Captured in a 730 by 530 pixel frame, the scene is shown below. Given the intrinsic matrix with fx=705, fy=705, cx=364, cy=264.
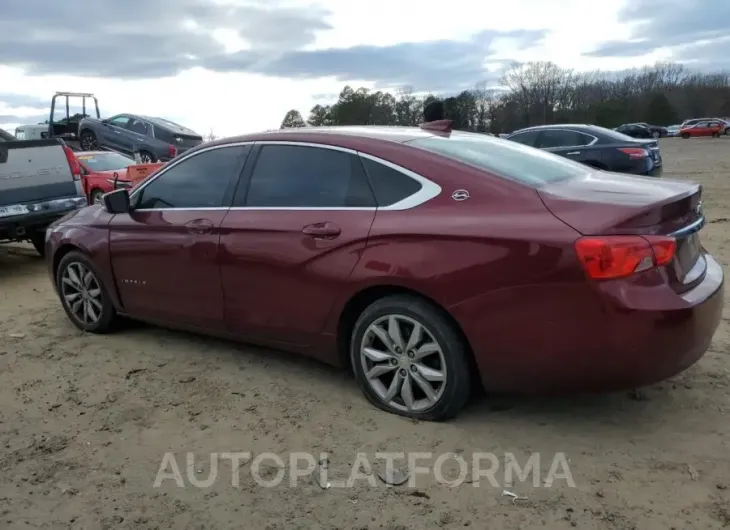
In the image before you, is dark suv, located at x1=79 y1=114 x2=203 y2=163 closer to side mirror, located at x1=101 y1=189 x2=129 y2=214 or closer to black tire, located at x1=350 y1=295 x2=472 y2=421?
side mirror, located at x1=101 y1=189 x2=129 y2=214

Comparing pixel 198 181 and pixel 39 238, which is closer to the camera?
pixel 198 181

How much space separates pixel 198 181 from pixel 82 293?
1578 mm

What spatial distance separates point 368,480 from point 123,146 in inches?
746

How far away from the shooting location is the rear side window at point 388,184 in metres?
3.68

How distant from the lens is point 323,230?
387cm

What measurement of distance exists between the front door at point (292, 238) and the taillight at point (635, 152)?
342 inches

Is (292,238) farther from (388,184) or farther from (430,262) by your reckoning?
(430,262)

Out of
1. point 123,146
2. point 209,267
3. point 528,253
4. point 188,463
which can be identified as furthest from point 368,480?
point 123,146

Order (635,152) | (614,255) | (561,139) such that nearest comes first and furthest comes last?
(614,255) < (635,152) < (561,139)

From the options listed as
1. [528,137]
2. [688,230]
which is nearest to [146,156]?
[528,137]

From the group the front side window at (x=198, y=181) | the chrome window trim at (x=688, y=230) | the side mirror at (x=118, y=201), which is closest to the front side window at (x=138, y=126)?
the side mirror at (x=118, y=201)

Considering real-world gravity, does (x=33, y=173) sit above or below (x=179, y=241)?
above

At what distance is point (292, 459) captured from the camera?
341cm

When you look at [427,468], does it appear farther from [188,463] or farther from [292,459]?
[188,463]
